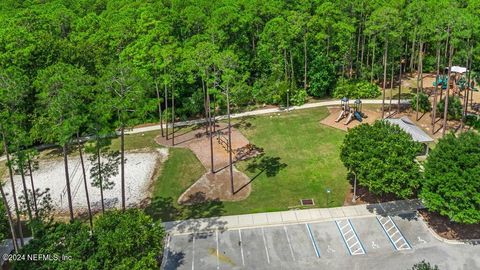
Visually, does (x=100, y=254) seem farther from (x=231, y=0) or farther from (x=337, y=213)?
(x=231, y=0)

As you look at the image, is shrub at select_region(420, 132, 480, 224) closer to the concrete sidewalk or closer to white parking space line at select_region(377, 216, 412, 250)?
white parking space line at select_region(377, 216, 412, 250)

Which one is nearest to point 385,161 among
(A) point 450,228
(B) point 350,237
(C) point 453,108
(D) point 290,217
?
(B) point 350,237

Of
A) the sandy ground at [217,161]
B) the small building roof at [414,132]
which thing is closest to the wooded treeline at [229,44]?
the sandy ground at [217,161]

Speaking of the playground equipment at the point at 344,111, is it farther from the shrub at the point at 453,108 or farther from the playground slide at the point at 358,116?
the shrub at the point at 453,108

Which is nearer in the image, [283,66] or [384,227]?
[384,227]

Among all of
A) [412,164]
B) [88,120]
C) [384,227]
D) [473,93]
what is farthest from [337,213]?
[473,93]

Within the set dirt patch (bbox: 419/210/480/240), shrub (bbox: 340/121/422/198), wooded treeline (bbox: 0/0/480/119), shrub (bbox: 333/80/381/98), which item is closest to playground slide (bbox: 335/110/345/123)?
shrub (bbox: 333/80/381/98)

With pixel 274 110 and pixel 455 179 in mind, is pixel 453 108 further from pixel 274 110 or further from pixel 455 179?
pixel 455 179
